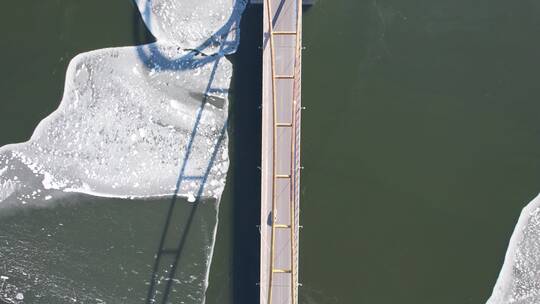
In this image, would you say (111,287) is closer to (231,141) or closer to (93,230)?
(93,230)

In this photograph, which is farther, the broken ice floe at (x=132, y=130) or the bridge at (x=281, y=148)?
the broken ice floe at (x=132, y=130)

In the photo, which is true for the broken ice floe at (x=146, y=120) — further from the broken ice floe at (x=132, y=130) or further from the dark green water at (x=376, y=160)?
the dark green water at (x=376, y=160)

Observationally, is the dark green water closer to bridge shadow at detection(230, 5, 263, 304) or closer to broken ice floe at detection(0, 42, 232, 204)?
bridge shadow at detection(230, 5, 263, 304)

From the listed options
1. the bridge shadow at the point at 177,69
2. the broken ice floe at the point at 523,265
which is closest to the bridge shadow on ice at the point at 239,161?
the bridge shadow at the point at 177,69

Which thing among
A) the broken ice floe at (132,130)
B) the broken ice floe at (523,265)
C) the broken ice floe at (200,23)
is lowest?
the broken ice floe at (523,265)

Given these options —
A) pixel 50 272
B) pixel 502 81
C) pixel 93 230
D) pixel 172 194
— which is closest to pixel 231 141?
pixel 172 194

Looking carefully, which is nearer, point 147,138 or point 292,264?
point 292,264

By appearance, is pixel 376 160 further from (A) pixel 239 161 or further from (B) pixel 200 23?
(B) pixel 200 23
